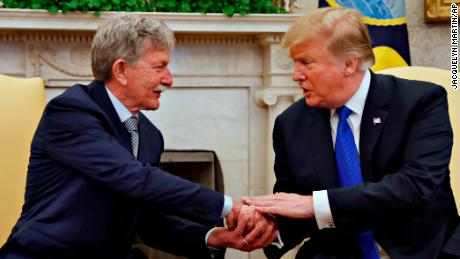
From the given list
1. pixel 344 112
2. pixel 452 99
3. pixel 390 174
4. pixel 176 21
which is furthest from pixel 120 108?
pixel 176 21

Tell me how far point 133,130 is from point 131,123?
0.08 feet

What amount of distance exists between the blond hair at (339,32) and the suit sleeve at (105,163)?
1.84ft

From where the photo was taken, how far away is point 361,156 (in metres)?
1.99

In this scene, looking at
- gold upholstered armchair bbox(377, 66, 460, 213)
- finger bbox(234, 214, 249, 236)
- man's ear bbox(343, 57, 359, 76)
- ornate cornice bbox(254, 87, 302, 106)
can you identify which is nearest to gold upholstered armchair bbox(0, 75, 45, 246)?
Result: finger bbox(234, 214, 249, 236)

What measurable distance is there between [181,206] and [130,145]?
285 mm

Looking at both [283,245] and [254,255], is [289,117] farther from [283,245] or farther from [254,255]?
[254,255]

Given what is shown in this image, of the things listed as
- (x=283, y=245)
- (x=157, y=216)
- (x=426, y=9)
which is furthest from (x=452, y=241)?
(x=426, y=9)

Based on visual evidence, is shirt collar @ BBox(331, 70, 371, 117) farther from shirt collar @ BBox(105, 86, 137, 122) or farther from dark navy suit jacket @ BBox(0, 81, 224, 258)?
shirt collar @ BBox(105, 86, 137, 122)

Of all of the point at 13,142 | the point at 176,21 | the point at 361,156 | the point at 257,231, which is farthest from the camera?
the point at 176,21

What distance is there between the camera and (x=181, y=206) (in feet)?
6.51

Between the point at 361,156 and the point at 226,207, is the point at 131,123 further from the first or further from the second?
the point at 361,156

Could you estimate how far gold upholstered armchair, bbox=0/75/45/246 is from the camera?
2473mm

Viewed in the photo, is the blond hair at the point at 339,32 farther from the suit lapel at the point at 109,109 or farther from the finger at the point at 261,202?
the suit lapel at the point at 109,109

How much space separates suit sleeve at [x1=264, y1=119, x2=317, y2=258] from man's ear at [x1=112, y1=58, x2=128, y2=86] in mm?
510
